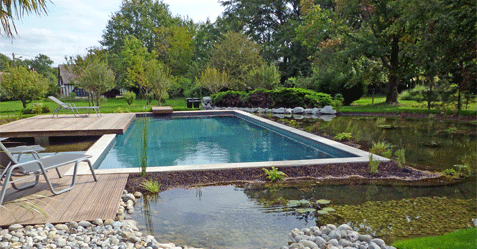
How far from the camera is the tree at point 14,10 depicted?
4.60 metres

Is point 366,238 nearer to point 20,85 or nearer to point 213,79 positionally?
point 213,79

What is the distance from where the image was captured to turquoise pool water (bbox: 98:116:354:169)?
6.18 meters

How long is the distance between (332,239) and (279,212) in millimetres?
861

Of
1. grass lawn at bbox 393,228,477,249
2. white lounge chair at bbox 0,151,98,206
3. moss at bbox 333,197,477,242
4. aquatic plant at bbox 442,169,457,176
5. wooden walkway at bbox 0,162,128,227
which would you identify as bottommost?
moss at bbox 333,197,477,242

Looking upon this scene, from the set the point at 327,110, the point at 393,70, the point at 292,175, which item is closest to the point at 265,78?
the point at 327,110

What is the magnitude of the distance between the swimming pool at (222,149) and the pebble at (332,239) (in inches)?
82.8

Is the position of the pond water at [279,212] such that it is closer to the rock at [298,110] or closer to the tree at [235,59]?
the rock at [298,110]

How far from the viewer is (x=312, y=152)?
6746 millimetres

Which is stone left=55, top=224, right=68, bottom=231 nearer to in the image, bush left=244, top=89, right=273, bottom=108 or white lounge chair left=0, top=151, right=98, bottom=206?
white lounge chair left=0, top=151, right=98, bottom=206

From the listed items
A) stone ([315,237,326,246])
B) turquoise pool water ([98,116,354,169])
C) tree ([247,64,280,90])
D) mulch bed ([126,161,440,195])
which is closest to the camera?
stone ([315,237,326,246])

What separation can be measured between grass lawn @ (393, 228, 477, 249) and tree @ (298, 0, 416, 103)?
12582mm

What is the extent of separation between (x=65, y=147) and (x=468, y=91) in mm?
12871

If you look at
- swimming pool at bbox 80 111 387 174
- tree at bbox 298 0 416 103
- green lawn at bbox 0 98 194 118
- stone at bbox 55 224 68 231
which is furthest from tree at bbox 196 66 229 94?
stone at bbox 55 224 68 231

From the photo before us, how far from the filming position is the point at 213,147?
750cm
